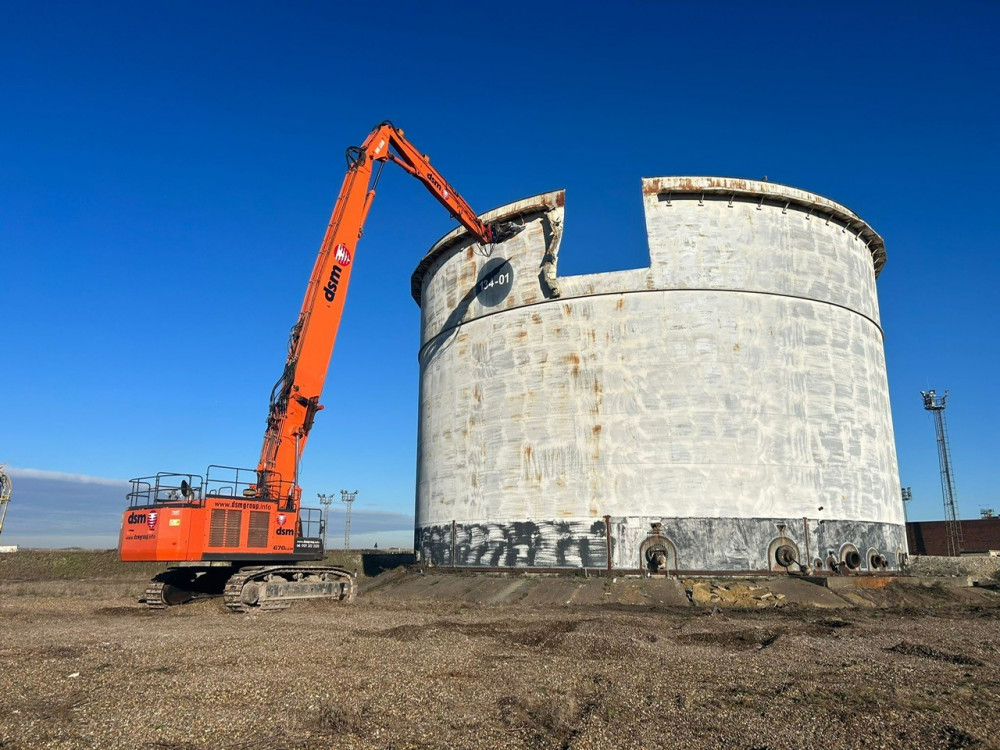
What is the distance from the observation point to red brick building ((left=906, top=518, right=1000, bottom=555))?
4016 centimetres

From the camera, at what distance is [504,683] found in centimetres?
835

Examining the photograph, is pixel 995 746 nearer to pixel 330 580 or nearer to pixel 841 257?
pixel 330 580

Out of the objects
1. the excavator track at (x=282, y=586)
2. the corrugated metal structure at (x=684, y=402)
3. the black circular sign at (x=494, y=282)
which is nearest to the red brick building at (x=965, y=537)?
the corrugated metal structure at (x=684, y=402)

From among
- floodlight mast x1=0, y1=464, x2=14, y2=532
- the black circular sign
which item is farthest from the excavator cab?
floodlight mast x1=0, y1=464, x2=14, y2=532

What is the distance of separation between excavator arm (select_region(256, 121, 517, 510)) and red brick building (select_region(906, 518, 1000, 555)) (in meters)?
36.9

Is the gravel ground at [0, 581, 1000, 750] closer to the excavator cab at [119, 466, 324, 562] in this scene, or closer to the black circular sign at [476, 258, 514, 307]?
the excavator cab at [119, 466, 324, 562]

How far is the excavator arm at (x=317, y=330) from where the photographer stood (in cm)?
1808

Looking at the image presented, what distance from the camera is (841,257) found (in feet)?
72.4

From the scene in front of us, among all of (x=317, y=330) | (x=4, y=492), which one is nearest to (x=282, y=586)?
(x=317, y=330)

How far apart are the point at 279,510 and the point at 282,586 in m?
1.92

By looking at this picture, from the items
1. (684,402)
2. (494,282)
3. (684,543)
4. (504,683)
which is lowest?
(504,683)

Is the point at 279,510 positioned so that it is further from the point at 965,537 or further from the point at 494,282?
the point at 965,537

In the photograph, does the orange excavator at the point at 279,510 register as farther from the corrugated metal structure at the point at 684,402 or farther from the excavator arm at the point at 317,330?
the corrugated metal structure at the point at 684,402

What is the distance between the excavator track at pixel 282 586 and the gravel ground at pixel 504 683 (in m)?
1.93
